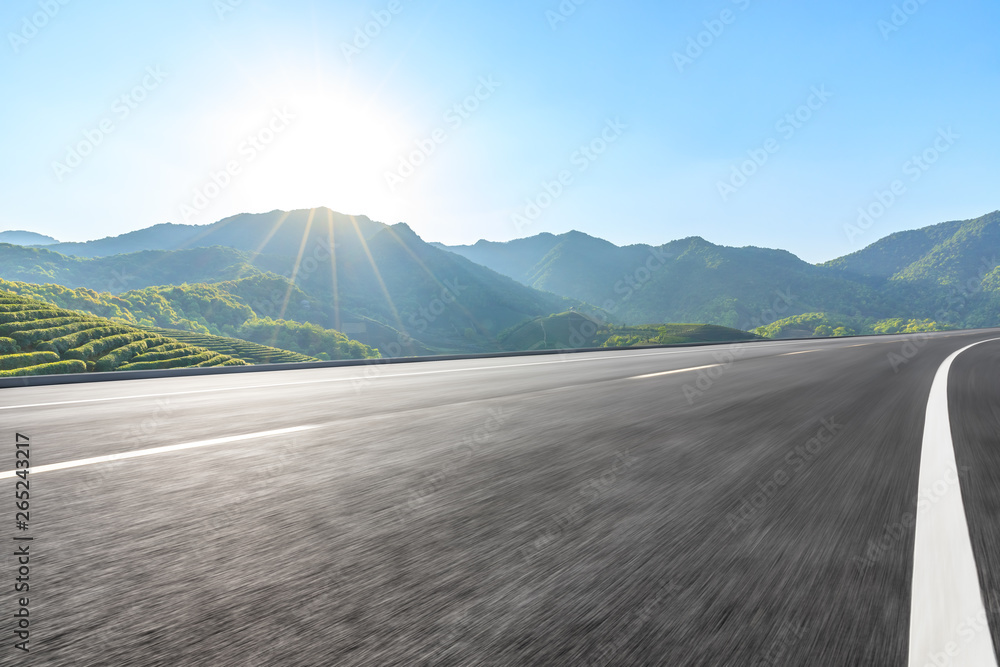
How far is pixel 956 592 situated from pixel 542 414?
13.4 feet

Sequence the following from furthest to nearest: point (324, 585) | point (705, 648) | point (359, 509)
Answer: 1. point (359, 509)
2. point (324, 585)
3. point (705, 648)

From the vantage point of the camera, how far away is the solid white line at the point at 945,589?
4.75 feet

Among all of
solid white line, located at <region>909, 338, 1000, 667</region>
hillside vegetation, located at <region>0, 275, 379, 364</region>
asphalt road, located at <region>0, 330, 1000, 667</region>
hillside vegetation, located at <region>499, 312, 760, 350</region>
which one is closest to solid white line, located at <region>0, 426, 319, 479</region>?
asphalt road, located at <region>0, 330, 1000, 667</region>

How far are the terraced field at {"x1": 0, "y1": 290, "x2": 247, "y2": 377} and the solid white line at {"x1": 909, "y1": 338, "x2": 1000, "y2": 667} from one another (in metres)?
40.5

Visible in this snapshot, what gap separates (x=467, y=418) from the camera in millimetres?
5414

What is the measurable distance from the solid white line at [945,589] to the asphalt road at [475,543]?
5 cm

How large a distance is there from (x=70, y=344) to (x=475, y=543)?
5013 cm

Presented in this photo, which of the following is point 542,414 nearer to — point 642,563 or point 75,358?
point 642,563

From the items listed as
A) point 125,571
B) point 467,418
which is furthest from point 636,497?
point 467,418

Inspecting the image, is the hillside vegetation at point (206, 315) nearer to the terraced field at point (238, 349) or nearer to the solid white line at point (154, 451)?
the terraced field at point (238, 349)

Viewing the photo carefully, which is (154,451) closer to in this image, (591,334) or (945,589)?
(945,589)

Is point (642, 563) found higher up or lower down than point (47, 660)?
lower down

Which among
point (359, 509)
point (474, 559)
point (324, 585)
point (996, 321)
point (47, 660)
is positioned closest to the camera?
point (47, 660)

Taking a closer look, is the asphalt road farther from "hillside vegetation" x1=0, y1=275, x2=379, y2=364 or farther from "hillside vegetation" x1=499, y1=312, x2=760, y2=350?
"hillside vegetation" x1=499, y1=312, x2=760, y2=350
